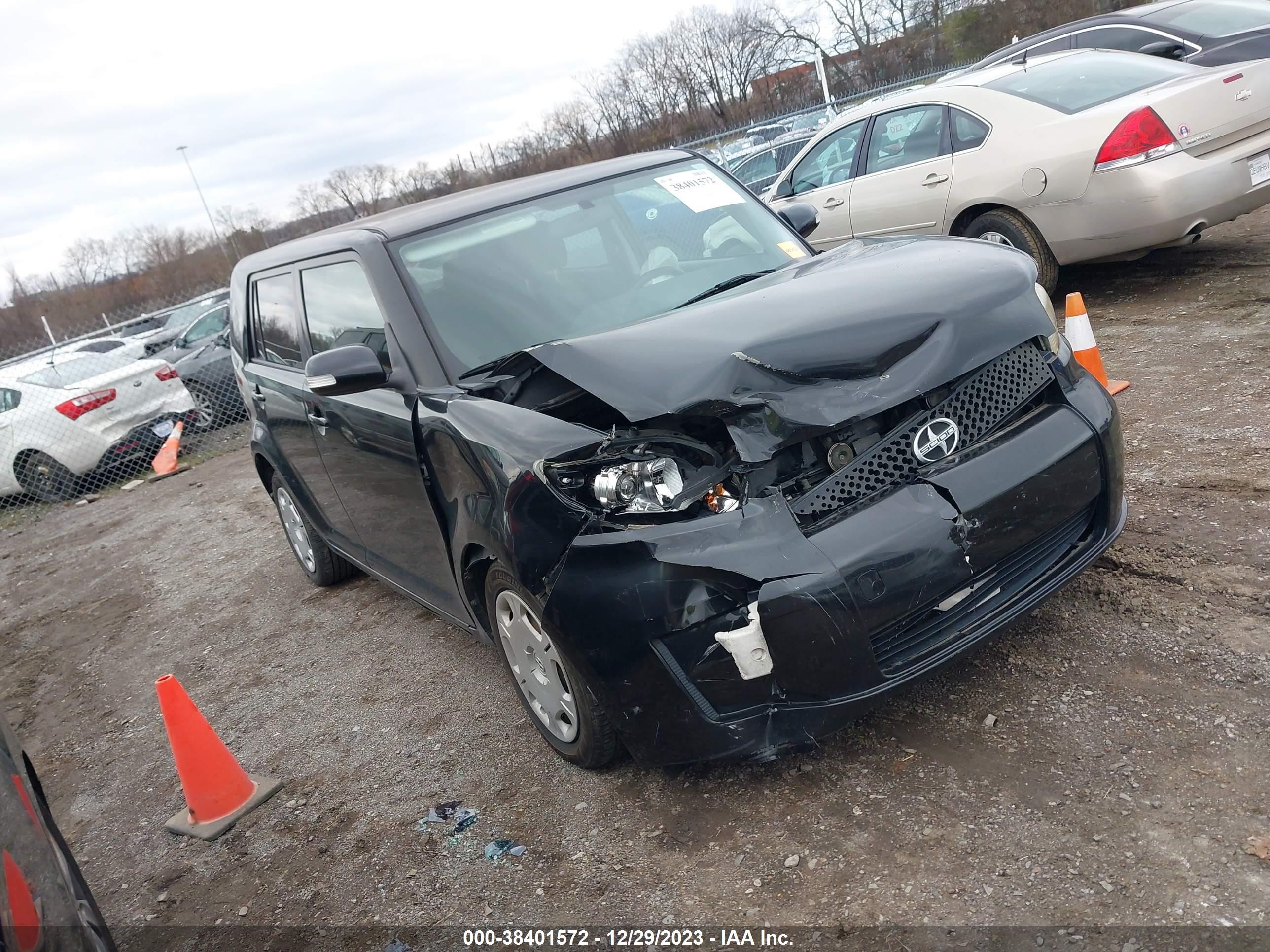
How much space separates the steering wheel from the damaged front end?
0.94m

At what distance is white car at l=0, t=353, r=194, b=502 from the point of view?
11273 mm

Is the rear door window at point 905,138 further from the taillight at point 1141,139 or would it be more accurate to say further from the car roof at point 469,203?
the car roof at point 469,203

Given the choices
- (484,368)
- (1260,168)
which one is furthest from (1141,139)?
(484,368)

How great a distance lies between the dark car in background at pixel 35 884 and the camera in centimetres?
171

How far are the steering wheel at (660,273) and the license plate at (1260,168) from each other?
173 inches

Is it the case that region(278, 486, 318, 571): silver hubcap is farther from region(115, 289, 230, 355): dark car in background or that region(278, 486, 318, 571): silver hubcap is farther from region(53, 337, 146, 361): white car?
region(115, 289, 230, 355): dark car in background

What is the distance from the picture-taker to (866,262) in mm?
3480

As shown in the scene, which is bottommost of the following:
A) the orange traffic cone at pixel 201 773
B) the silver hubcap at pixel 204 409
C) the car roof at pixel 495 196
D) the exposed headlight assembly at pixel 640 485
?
the orange traffic cone at pixel 201 773

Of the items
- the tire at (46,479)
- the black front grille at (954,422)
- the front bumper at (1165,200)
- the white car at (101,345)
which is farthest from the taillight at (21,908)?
the white car at (101,345)

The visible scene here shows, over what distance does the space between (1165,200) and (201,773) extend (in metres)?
6.06

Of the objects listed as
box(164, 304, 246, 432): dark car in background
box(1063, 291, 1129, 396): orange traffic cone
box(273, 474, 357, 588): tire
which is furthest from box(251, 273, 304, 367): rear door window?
box(164, 304, 246, 432): dark car in background

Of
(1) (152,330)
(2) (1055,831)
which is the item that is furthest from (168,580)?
(1) (152,330)

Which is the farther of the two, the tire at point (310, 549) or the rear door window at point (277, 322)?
the tire at point (310, 549)

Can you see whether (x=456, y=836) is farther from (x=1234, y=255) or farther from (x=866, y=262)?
(x=1234, y=255)
